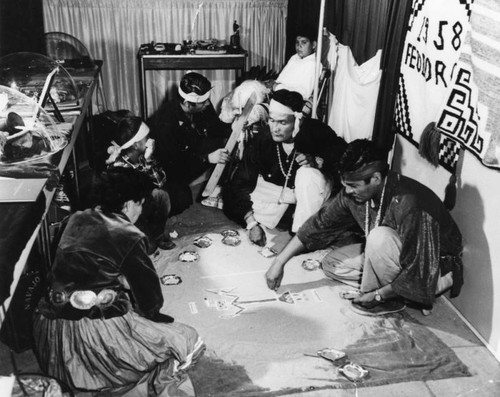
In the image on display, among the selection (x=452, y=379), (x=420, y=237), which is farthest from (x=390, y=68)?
(x=452, y=379)

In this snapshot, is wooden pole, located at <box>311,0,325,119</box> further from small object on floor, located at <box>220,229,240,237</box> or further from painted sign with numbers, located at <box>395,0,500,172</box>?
small object on floor, located at <box>220,229,240,237</box>

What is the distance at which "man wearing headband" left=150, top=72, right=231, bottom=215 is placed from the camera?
4.94 m

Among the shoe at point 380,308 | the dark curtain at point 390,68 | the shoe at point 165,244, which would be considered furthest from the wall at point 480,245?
the shoe at point 165,244

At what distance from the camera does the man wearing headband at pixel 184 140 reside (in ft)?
Answer: 16.2

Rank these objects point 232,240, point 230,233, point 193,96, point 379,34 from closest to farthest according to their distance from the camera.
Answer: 1. point 379,34
2. point 232,240
3. point 230,233
4. point 193,96

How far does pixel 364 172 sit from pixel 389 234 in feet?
1.39

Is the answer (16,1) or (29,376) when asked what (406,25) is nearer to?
(29,376)

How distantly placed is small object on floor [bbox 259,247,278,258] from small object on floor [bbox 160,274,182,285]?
71 centimetres

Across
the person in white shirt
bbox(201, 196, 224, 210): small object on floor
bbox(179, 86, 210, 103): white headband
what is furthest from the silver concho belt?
the person in white shirt

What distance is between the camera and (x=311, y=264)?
13.6 ft

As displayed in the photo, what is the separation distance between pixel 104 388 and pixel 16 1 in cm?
434

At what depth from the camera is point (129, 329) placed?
2.66 metres

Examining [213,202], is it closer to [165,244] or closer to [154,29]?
[165,244]

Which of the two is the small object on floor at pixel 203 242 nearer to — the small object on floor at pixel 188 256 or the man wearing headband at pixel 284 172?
the small object on floor at pixel 188 256
